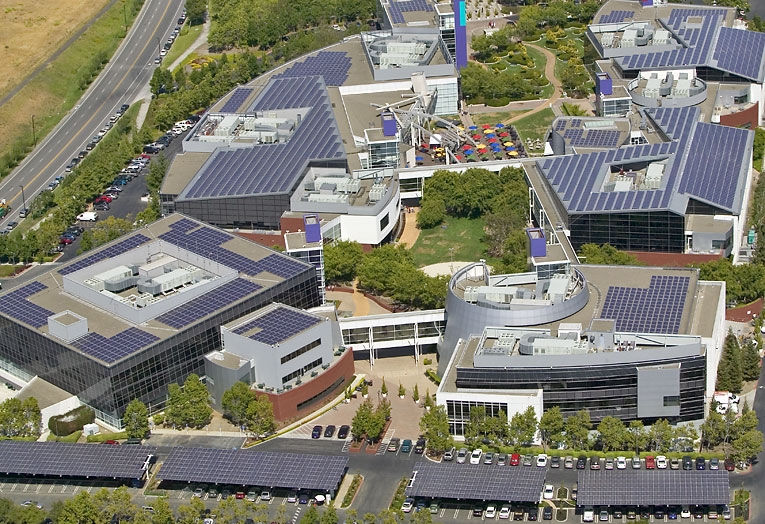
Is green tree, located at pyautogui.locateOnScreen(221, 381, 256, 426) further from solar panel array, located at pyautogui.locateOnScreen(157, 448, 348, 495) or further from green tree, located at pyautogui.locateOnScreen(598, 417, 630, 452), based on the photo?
green tree, located at pyautogui.locateOnScreen(598, 417, 630, 452)

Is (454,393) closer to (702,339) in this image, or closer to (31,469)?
(702,339)

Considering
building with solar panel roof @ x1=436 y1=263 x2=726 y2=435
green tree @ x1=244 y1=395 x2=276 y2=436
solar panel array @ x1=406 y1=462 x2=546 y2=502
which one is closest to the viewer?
solar panel array @ x1=406 y1=462 x2=546 y2=502

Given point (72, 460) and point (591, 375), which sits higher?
point (591, 375)

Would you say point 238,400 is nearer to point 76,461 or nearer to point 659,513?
point 76,461

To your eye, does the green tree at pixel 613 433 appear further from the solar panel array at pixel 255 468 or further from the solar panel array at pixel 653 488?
the solar panel array at pixel 255 468

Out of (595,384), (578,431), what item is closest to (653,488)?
(578,431)

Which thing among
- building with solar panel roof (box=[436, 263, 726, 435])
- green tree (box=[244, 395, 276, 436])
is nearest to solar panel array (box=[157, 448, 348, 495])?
green tree (box=[244, 395, 276, 436])
